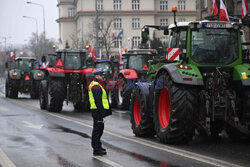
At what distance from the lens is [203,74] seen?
→ 11070 mm

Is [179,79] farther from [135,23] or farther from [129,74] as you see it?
[135,23]

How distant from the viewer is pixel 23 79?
32.6 metres

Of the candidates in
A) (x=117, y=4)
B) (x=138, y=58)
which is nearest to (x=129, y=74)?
(x=138, y=58)

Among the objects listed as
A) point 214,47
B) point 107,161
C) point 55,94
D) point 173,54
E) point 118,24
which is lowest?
point 107,161

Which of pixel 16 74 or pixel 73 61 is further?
pixel 16 74

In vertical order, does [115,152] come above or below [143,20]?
below

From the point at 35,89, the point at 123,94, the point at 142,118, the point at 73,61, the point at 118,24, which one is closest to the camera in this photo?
the point at 142,118

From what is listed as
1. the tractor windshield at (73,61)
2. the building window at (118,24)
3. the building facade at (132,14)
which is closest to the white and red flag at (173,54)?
the tractor windshield at (73,61)

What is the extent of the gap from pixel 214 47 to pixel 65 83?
1096 cm

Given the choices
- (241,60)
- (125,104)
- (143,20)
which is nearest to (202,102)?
(241,60)

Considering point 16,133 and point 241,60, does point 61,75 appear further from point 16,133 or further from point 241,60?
point 241,60

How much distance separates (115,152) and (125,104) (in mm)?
10834

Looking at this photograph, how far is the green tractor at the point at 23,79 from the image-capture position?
1244 inches

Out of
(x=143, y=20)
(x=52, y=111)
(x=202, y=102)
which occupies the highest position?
(x=143, y=20)
